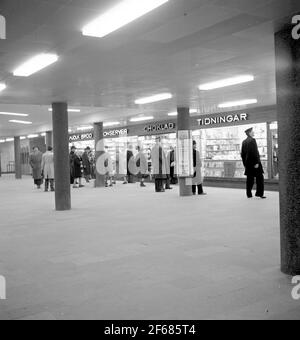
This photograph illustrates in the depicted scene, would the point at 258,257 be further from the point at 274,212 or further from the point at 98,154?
the point at 98,154

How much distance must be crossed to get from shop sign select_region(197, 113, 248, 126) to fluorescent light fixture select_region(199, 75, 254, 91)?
734 cm

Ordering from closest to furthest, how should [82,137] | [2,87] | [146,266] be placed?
[146,266] < [2,87] < [82,137]

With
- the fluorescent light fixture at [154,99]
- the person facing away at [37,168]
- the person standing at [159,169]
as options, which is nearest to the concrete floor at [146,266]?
the fluorescent light fixture at [154,99]

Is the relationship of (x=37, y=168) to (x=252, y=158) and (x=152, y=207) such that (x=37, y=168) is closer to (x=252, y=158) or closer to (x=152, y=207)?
(x=152, y=207)

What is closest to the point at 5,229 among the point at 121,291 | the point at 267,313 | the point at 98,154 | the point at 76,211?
the point at 76,211

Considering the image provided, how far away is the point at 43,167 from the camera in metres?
17.9

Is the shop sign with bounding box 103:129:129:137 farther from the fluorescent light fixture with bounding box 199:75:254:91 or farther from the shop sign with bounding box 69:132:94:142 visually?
the fluorescent light fixture with bounding box 199:75:254:91

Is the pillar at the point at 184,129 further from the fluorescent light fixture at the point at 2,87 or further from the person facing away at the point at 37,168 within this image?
the person facing away at the point at 37,168

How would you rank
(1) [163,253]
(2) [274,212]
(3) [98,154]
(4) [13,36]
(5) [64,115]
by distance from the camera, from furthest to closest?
(3) [98,154] → (5) [64,115] → (2) [274,212] → (1) [163,253] → (4) [13,36]

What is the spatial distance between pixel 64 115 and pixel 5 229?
419 centimetres

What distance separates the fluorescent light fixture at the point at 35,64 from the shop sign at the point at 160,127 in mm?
13711

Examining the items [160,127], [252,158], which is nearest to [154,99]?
[252,158]

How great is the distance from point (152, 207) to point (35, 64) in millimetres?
5357
